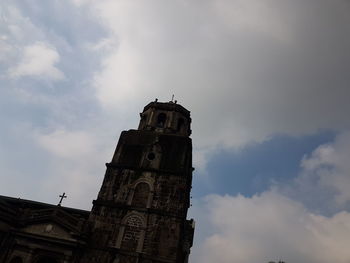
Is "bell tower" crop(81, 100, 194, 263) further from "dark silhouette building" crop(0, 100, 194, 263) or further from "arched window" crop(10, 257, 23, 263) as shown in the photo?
"arched window" crop(10, 257, 23, 263)

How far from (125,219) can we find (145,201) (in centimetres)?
190

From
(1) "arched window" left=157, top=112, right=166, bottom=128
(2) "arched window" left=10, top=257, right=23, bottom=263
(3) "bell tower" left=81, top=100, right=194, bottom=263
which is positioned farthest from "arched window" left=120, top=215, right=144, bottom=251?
(1) "arched window" left=157, top=112, right=166, bottom=128

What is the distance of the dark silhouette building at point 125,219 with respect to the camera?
18.2 m

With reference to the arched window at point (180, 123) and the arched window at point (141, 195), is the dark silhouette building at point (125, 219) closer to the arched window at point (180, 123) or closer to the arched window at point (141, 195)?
the arched window at point (141, 195)

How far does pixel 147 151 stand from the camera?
22.4 m

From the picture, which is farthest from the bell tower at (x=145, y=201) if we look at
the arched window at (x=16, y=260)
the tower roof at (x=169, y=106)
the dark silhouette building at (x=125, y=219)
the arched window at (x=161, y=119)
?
the arched window at (x=16, y=260)

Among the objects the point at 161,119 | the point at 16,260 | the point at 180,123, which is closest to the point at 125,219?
the point at 16,260

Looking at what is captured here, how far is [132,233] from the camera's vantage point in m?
19.1

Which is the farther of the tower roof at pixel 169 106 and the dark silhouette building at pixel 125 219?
the tower roof at pixel 169 106

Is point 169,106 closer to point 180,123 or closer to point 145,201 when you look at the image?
point 180,123

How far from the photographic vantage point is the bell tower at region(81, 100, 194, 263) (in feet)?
60.7

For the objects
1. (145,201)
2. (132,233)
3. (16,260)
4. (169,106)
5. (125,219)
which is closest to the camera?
(16,260)

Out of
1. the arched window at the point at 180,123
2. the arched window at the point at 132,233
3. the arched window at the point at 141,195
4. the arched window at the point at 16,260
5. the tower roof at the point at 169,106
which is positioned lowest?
the arched window at the point at 16,260

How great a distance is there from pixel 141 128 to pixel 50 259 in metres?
12.6
